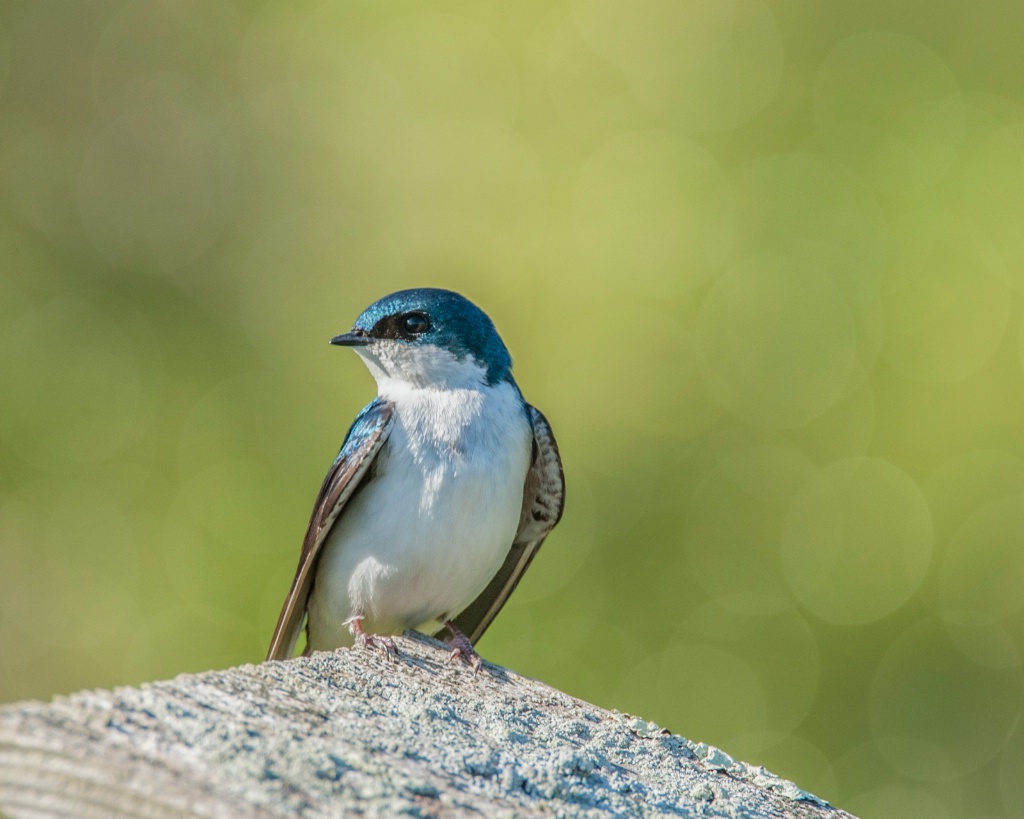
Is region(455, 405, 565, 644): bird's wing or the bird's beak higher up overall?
the bird's beak

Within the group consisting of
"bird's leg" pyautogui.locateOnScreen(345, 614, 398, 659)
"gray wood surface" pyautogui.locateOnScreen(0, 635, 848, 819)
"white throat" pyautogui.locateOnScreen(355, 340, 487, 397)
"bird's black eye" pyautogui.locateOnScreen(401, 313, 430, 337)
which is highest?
"bird's black eye" pyautogui.locateOnScreen(401, 313, 430, 337)

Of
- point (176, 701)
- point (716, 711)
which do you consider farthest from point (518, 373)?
point (176, 701)

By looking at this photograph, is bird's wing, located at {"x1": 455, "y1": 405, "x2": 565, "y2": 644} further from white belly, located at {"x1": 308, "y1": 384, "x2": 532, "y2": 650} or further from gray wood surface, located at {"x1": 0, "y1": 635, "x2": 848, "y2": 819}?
gray wood surface, located at {"x1": 0, "y1": 635, "x2": 848, "y2": 819}

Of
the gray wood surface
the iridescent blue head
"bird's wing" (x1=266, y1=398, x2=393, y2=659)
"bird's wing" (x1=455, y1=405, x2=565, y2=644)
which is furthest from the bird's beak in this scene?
the gray wood surface

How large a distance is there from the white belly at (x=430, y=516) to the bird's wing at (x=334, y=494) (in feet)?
0.13

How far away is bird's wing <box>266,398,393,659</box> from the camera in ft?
11.0

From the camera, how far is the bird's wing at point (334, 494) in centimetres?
334

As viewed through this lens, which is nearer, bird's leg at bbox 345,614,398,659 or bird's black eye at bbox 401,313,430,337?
bird's leg at bbox 345,614,398,659

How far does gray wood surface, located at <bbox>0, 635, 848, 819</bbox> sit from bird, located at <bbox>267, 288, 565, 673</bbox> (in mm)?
898

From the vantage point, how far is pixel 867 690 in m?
4.73

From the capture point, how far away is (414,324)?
3.69 m

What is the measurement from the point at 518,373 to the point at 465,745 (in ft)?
11.5

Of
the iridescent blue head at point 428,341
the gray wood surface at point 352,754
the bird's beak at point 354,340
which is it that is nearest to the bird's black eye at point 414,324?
the iridescent blue head at point 428,341

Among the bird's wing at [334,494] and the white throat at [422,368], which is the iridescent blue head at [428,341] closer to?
the white throat at [422,368]
